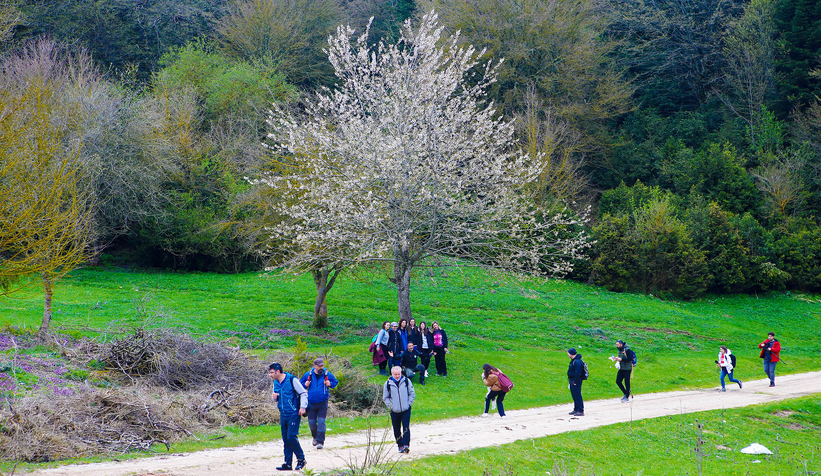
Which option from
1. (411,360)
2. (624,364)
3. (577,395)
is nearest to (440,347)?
(411,360)

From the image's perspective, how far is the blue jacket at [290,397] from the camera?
1049cm

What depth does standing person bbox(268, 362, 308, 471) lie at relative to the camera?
10281 mm

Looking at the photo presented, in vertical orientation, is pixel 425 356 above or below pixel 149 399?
below

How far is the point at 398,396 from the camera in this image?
11273 mm

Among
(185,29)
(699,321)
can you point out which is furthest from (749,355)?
(185,29)

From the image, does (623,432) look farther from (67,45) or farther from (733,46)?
(733,46)

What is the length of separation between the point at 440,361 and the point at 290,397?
9.85m

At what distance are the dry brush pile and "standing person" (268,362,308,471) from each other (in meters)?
2.89

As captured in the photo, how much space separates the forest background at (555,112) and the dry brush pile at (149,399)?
933 centimetres

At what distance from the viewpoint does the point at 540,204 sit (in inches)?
1511

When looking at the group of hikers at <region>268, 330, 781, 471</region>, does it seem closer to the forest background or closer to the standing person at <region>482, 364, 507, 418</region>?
the standing person at <region>482, 364, 507, 418</region>

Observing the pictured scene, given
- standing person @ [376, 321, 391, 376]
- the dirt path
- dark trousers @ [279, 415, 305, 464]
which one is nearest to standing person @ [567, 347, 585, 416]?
the dirt path

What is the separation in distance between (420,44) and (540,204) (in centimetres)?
1898

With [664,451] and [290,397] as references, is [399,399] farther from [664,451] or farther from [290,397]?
[664,451]
